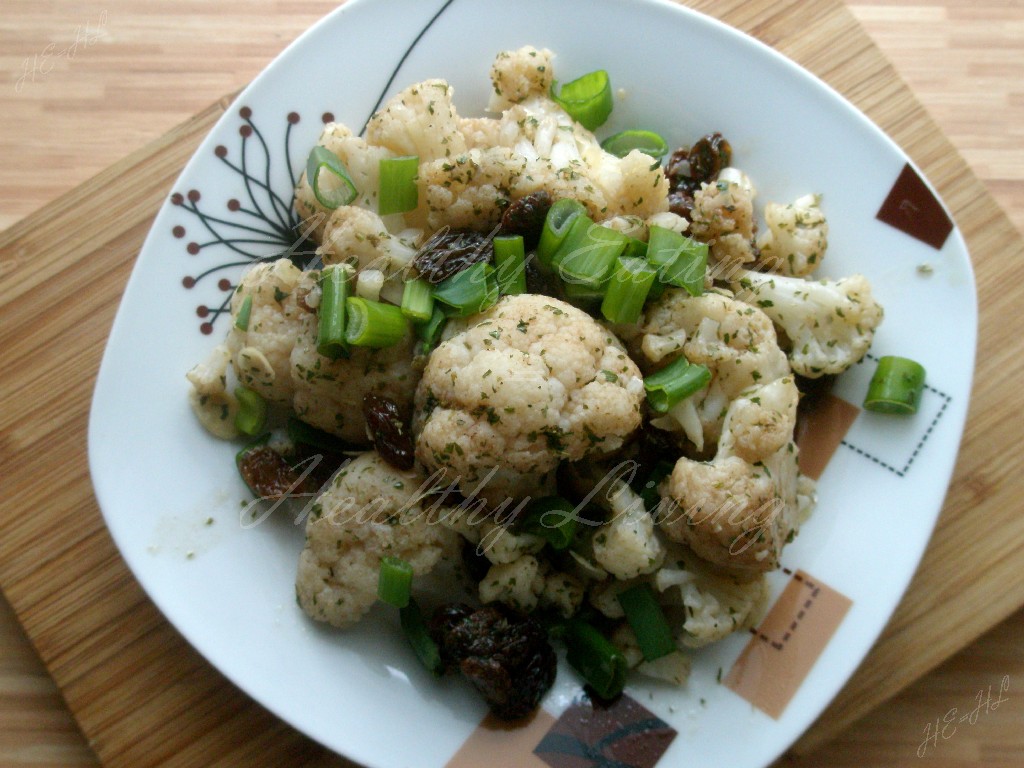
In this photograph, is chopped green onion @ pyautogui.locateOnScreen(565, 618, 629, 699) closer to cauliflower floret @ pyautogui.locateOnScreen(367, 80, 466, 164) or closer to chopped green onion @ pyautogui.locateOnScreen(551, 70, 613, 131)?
cauliflower floret @ pyautogui.locateOnScreen(367, 80, 466, 164)

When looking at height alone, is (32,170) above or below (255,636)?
above

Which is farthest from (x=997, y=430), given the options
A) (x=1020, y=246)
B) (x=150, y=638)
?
(x=150, y=638)

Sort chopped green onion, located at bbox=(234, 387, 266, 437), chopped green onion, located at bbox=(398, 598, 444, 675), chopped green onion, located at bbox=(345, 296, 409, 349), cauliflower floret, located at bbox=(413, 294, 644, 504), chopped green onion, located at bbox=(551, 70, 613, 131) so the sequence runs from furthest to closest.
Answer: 1. chopped green onion, located at bbox=(551, 70, 613, 131)
2. chopped green onion, located at bbox=(234, 387, 266, 437)
3. chopped green onion, located at bbox=(398, 598, 444, 675)
4. chopped green onion, located at bbox=(345, 296, 409, 349)
5. cauliflower floret, located at bbox=(413, 294, 644, 504)

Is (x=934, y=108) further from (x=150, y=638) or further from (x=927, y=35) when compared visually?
(x=150, y=638)

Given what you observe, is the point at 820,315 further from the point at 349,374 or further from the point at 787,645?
the point at 349,374

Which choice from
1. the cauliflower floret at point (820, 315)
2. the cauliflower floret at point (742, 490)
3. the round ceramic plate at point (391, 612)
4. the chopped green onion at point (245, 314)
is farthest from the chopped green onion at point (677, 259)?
the chopped green onion at point (245, 314)

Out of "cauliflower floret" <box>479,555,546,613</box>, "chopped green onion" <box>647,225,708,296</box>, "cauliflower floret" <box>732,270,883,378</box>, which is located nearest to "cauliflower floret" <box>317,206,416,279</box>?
"chopped green onion" <box>647,225,708,296</box>

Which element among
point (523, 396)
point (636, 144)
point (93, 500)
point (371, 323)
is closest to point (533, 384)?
point (523, 396)
